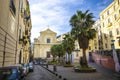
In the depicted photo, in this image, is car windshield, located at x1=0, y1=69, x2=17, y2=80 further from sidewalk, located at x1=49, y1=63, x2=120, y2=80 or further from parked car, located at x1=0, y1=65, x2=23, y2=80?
sidewalk, located at x1=49, y1=63, x2=120, y2=80

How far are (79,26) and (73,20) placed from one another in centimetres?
173

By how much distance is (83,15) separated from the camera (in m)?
29.1

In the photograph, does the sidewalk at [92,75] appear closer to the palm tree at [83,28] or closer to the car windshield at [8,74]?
the palm tree at [83,28]

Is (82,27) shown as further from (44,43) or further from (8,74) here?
(44,43)

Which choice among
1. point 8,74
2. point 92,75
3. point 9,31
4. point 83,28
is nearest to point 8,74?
point 8,74

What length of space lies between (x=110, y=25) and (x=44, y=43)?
42456mm

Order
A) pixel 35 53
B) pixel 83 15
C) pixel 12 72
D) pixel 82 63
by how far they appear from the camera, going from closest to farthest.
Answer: pixel 12 72, pixel 82 63, pixel 83 15, pixel 35 53

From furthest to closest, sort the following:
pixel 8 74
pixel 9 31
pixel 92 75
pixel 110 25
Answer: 1. pixel 110 25
2. pixel 92 75
3. pixel 9 31
4. pixel 8 74

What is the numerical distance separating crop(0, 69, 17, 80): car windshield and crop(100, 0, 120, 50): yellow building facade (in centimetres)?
3507

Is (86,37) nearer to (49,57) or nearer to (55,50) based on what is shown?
(55,50)

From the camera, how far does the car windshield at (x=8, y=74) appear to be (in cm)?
877

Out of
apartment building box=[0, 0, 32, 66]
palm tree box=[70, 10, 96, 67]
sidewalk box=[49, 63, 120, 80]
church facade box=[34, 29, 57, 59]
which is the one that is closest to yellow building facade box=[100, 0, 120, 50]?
palm tree box=[70, 10, 96, 67]

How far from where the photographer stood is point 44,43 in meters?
81.5

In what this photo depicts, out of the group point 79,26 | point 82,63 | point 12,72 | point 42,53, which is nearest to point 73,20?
point 79,26
